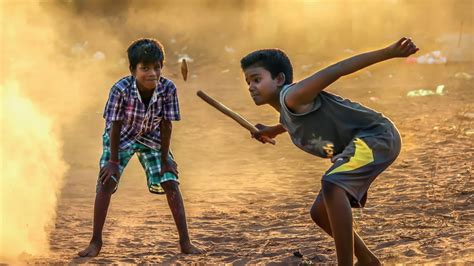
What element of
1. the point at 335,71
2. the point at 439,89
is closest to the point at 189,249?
the point at 335,71

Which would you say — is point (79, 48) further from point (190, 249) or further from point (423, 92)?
point (190, 249)

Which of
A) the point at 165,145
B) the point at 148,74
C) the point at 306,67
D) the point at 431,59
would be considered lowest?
the point at 165,145

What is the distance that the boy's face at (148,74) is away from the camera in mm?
4449

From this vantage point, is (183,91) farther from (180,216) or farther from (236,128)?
(180,216)

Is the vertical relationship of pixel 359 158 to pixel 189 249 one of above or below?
above

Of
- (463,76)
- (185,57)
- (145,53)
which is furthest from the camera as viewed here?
(185,57)

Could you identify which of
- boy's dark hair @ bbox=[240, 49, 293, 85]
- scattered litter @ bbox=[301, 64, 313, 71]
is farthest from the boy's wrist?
scattered litter @ bbox=[301, 64, 313, 71]

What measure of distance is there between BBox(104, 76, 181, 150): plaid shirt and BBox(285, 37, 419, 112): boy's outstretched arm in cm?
116

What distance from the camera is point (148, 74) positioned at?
175 inches

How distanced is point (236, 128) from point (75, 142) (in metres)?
1.82

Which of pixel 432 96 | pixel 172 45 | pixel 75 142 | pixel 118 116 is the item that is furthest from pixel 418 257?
pixel 172 45

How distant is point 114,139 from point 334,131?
1.36 metres

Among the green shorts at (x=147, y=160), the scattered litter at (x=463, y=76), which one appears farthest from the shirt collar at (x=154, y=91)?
the scattered litter at (x=463, y=76)

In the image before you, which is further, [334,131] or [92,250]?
[92,250]
